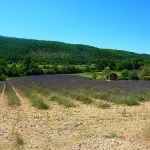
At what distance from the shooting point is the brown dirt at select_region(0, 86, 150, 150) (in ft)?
30.0

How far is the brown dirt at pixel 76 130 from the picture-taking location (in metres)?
9.16

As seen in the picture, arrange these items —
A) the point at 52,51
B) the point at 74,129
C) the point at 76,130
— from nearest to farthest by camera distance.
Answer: the point at 76,130 < the point at 74,129 < the point at 52,51

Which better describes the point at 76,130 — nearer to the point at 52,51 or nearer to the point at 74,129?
the point at 74,129

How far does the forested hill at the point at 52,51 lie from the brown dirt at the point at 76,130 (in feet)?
391

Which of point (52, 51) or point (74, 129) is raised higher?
point (52, 51)

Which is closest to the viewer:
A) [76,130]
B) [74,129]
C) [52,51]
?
[76,130]

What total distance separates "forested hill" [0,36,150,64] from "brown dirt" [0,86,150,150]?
119049 mm

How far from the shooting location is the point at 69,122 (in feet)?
43.1

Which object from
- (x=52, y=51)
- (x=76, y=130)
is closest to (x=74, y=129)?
(x=76, y=130)

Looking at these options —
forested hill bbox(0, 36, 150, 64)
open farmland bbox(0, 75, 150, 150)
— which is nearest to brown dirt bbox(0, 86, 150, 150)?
open farmland bbox(0, 75, 150, 150)

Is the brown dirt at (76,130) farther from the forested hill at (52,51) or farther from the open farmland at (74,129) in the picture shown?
the forested hill at (52,51)

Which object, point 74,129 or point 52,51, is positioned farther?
point 52,51

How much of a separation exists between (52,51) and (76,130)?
15502cm

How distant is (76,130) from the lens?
11.4 m
